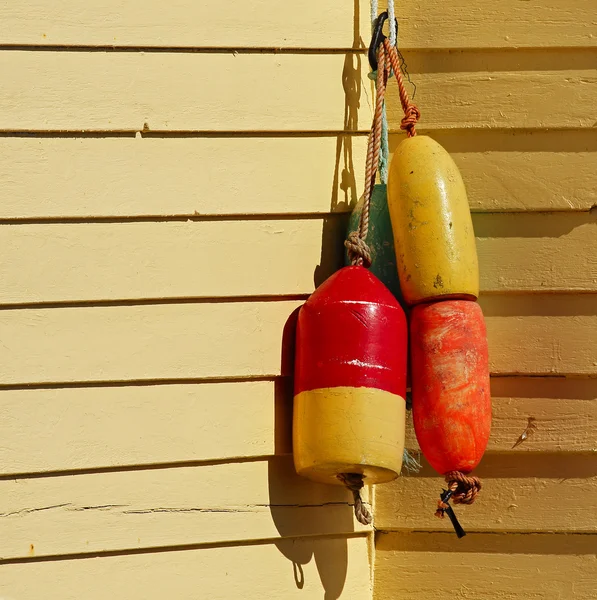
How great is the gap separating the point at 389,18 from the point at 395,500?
1.23 meters

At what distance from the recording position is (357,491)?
2.14 meters

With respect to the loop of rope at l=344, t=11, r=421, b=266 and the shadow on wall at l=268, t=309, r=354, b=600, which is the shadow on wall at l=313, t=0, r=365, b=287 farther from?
the shadow on wall at l=268, t=309, r=354, b=600

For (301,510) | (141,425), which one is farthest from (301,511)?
(141,425)

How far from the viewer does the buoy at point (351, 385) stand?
2061 mm

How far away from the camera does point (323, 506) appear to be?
224 centimetres

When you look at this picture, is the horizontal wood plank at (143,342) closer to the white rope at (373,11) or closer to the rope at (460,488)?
the rope at (460,488)

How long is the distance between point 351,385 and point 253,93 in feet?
2.58

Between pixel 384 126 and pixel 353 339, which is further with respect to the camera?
pixel 384 126

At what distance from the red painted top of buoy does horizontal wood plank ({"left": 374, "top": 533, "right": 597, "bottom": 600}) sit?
1.63ft

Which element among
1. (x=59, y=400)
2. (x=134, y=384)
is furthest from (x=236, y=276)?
(x=59, y=400)

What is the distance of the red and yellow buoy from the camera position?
2061 mm

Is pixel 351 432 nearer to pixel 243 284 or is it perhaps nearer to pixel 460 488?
pixel 460 488

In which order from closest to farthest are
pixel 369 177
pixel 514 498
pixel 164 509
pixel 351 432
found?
pixel 351 432 < pixel 164 509 < pixel 369 177 < pixel 514 498

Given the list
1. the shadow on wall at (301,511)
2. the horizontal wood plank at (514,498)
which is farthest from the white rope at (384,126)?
the horizontal wood plank at (514,498)
